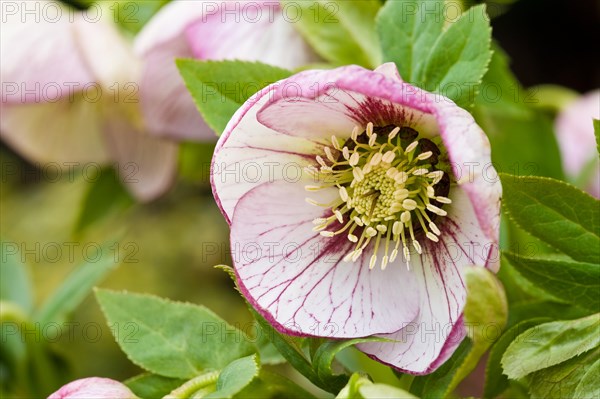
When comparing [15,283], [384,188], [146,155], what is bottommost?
[15,283]

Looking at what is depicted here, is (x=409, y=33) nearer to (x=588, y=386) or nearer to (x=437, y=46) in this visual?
(x=437, y=46)

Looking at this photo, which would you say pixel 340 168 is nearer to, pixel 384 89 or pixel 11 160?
pixel 384 89

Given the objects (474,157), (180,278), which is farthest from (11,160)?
(474,157)

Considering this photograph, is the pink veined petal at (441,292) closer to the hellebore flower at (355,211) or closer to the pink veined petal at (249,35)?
the hellebore flower at (355,211)

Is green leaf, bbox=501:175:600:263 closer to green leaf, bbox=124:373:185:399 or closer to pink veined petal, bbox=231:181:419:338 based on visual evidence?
pink veined petal, bbox=231:181:419:338

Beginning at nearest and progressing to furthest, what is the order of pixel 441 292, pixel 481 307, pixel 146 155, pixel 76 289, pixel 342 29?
pixel 481 307 → pixel 441 292 → pixel 342 29 → pixel 76 289 → pixel 146 155

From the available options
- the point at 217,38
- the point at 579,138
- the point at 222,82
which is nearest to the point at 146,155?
the point at 217,38
